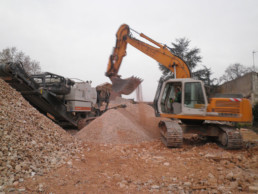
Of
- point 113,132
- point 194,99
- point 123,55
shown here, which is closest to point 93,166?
point 113,132

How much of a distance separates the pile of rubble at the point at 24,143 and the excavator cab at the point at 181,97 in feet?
10.9

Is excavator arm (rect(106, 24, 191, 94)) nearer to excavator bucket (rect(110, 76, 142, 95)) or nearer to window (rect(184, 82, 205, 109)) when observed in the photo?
excavator bucket (rect(110, 76, 142, 95))

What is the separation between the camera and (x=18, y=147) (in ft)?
11.6

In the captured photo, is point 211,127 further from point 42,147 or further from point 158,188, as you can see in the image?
point 42,147

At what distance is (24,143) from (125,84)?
16.3 feet

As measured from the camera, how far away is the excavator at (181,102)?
552 cm

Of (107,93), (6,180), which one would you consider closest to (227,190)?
(6,180)

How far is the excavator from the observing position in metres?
5.52

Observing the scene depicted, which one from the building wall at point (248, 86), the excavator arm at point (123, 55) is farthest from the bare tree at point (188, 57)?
the excavator arm at point (123, 55)

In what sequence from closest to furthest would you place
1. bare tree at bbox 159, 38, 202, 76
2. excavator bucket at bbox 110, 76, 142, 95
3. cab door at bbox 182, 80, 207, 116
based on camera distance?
cab door at bbox 182, 80, 207, 116 < excavator bucket at bbox 110, 76, 142, 95 < bare tree at bbox 159, 38, 202, 76

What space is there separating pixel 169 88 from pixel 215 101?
161 centimetres

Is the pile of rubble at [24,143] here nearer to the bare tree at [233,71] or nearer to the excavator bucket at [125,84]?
the excavator bucket at [125,84]

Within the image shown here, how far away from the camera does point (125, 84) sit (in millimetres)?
8055

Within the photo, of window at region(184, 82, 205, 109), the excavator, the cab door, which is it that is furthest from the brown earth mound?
window at region(184, 82, 205, 109)
